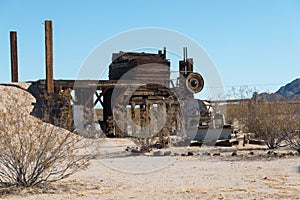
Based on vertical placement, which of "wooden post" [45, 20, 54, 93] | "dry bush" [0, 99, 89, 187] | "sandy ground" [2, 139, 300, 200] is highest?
"wooden post" [45, 20, 54, 93]

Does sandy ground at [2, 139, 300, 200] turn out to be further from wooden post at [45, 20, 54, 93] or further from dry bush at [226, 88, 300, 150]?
wooden post at [45, 20, 54, 93]

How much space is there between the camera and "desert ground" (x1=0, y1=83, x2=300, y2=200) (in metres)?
10.0

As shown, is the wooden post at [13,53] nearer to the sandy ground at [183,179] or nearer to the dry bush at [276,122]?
the sandy ground at [183,179]

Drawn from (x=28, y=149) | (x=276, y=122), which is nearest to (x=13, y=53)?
(x=276, y=122)

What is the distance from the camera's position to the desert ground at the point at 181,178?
395 inches

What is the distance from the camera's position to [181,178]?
12.3 meters

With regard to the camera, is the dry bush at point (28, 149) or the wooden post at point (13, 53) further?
the wooden post at point (13, 53)

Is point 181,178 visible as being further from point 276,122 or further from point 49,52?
point 49,52

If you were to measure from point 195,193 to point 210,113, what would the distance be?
17405 mm

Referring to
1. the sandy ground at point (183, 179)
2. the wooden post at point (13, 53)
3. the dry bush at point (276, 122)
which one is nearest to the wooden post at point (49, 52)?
the wooden post at point (13, 53)

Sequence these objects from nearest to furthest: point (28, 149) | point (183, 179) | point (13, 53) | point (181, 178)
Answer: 1. point (28, 149)
2. point (183, 179)
3. point (181, 178)
4. point (13, 53)

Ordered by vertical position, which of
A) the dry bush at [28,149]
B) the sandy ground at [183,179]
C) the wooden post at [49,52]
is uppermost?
the wooden post at [49,52]

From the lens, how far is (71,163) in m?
12.0

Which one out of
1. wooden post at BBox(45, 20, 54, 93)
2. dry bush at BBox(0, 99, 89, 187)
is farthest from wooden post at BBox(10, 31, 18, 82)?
dry bush at BBox(0, 99, 89, 187)
